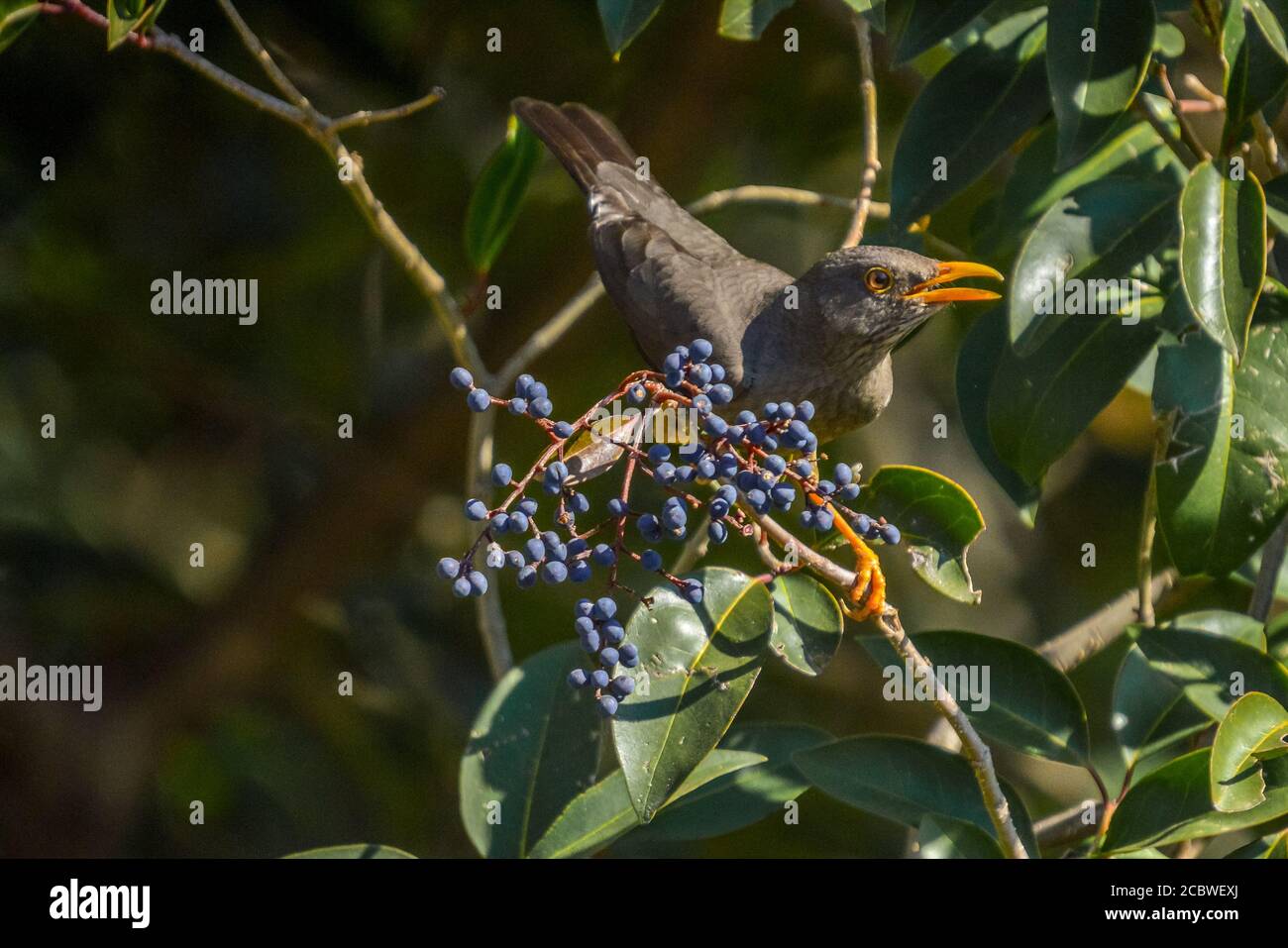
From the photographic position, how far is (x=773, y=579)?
243 cm

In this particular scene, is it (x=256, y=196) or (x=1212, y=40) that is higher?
(x=256, y=196)

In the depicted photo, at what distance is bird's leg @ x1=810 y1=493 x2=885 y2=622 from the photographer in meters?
2.44

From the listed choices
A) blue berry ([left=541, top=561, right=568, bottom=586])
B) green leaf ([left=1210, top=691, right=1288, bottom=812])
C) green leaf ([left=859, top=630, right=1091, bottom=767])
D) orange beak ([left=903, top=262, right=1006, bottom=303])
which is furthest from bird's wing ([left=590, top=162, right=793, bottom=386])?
green leaf ([left=1210, top=691, right=1288, bottom=812])

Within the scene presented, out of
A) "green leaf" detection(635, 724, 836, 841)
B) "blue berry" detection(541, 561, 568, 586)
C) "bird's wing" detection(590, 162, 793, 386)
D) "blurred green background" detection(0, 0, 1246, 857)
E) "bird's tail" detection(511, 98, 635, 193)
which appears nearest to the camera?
"blue berry" detection(541, 561, 568, 586)

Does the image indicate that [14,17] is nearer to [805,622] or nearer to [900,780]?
[805,622]

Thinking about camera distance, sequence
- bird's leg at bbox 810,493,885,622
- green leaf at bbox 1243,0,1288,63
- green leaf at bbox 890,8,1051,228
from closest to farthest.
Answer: green leaf at bbox 1243,0,1288,63 < bird's leg at bbox 810,493,885,622 < green leaf at bbox 890,8,1051,228

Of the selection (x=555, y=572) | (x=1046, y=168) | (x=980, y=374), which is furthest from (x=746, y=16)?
(x=555, y=572)

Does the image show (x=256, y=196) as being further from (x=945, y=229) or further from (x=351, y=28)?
(x=945, y=229)

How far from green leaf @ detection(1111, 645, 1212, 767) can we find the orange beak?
0.76m

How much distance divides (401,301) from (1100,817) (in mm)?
3179

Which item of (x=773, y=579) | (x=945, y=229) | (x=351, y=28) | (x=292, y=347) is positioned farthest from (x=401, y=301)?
(x=773, y=579)

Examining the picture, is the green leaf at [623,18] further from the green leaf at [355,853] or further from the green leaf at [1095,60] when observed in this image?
the green leaf at [355,853]

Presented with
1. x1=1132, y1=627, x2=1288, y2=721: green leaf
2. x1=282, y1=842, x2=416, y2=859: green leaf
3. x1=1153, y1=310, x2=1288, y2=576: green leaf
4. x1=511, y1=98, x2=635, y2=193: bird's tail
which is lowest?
x1=282, y1=842, x2=416, y2=859: green leaf

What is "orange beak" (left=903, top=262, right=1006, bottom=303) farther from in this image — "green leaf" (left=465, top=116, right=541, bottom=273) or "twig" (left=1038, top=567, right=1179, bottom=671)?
"green leaf" (left=465, top=116, right=541, bottom=273)
